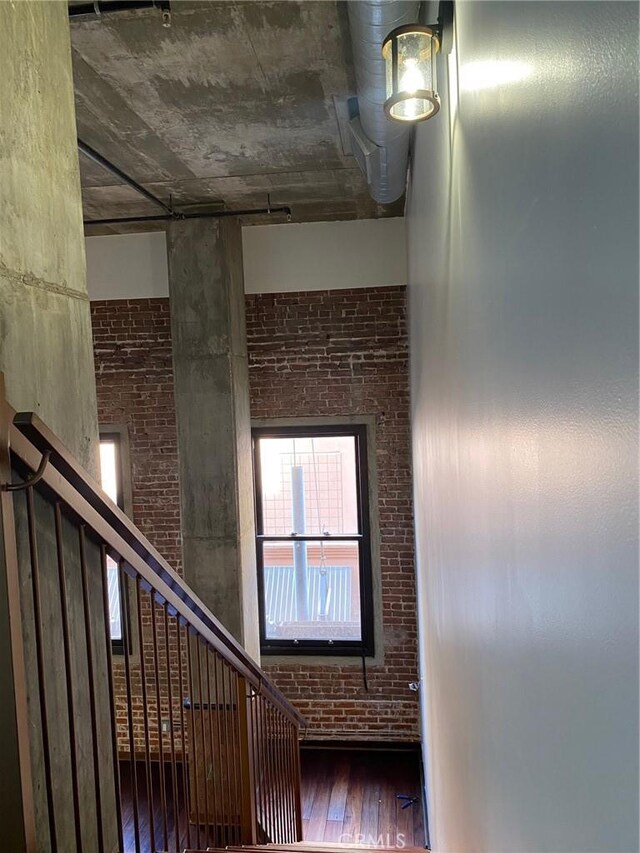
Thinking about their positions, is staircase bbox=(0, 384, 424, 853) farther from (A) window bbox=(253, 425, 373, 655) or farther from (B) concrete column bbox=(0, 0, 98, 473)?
(A) window bbox=(253, 425, 373, 655)

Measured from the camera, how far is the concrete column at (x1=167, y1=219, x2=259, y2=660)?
5262 mm

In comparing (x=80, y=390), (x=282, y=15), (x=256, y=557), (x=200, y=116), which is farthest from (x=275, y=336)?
(x=80, y=390)

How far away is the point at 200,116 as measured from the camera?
367 cm

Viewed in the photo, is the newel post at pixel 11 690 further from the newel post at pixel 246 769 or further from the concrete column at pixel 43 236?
the newel post at pixel 246 769

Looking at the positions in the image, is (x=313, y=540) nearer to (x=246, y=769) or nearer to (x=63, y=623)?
(x=246, y=769)

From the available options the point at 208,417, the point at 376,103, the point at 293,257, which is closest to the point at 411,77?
the point at 376,103

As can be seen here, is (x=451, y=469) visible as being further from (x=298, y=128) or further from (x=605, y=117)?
(x=298, y=128)

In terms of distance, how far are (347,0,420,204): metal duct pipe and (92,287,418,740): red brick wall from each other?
1821 millimetres

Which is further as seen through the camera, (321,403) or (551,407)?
(321,403)

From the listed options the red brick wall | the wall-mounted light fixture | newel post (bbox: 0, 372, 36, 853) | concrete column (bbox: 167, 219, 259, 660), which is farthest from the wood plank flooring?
the wall-mounted light fixture

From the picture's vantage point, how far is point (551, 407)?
0.72 m

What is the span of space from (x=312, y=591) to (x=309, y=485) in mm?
959

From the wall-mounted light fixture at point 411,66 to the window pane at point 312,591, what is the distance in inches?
189
